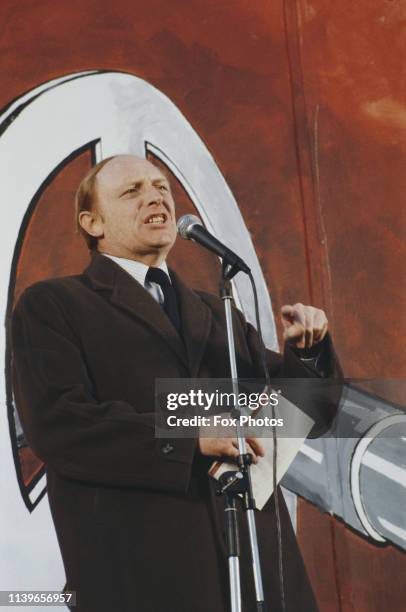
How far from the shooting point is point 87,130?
279 centimetres

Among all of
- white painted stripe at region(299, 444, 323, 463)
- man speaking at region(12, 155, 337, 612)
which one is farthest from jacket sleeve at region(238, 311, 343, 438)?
white painted stripe at region(299, 444, 323, 463)

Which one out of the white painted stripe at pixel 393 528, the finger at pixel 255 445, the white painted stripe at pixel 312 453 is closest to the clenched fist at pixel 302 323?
the finger at pixel 255 445

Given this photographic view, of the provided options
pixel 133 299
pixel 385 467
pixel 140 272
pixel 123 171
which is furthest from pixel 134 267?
pixel 385 467

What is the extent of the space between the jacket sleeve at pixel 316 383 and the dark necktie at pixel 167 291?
242mm

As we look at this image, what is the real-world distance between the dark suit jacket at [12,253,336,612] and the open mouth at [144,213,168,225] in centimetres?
35

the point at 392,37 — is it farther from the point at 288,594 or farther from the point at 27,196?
the point at 288,594

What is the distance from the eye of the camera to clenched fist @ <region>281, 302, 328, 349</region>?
6.91 ft

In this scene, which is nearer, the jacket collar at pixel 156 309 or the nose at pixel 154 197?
the jacket collar at pixel 156 309

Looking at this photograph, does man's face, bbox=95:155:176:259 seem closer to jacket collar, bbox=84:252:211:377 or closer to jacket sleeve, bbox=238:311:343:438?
jacket collar, bbox=84:252:211:377

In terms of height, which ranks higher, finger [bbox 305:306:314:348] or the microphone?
the microphone

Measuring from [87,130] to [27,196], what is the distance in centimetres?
30

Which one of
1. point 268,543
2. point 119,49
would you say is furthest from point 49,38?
point 268,543

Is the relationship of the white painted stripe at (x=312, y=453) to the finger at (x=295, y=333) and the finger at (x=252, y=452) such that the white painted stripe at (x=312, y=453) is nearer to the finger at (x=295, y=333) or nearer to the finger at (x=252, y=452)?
the finger at (x=295, y=333)

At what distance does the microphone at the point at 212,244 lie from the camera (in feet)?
6.24
